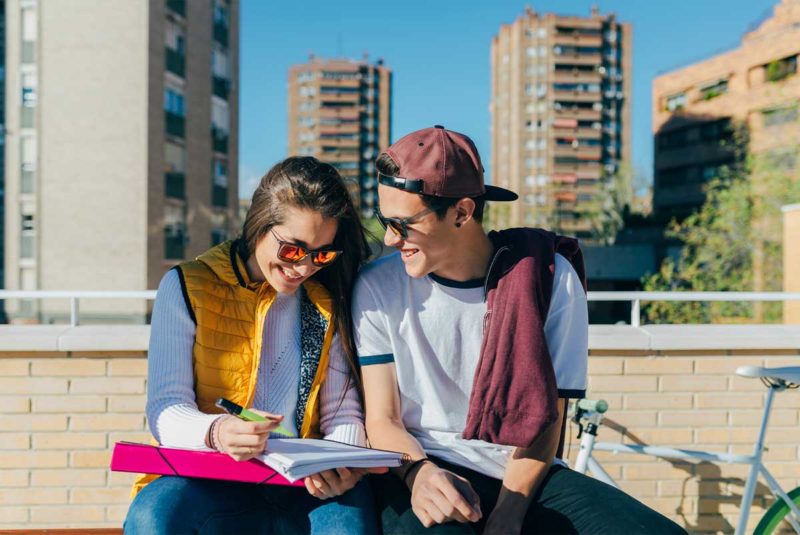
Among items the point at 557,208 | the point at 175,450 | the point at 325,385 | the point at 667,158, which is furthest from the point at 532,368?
the point at 557,208

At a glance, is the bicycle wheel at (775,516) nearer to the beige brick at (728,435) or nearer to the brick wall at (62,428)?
the beige brick at (728,435)

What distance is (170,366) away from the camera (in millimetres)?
2047

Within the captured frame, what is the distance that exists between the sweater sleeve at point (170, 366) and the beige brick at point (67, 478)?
5.90ft

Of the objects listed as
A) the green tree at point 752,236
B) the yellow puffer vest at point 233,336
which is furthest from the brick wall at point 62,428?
the green tree at point 752,236

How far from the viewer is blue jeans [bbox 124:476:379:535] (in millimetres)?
1824

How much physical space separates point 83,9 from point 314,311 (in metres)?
27.7

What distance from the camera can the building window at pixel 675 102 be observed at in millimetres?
55184

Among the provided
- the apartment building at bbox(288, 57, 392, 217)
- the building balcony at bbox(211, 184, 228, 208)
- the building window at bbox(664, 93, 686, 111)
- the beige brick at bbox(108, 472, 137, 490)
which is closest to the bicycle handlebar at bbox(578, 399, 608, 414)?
the beige brick at bbox(108, 472, 137, 490)

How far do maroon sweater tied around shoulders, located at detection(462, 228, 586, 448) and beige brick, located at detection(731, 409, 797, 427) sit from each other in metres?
2.03

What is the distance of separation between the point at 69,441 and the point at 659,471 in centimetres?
271

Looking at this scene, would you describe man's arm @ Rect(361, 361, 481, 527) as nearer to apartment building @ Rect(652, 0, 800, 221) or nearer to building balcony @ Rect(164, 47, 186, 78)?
building balcony @ Rect(164, 47, 186, 78)

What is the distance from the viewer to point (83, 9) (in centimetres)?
2645

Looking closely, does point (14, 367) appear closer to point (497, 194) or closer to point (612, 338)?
point (497, 194)

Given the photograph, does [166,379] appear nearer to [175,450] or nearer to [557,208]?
[175,450]
